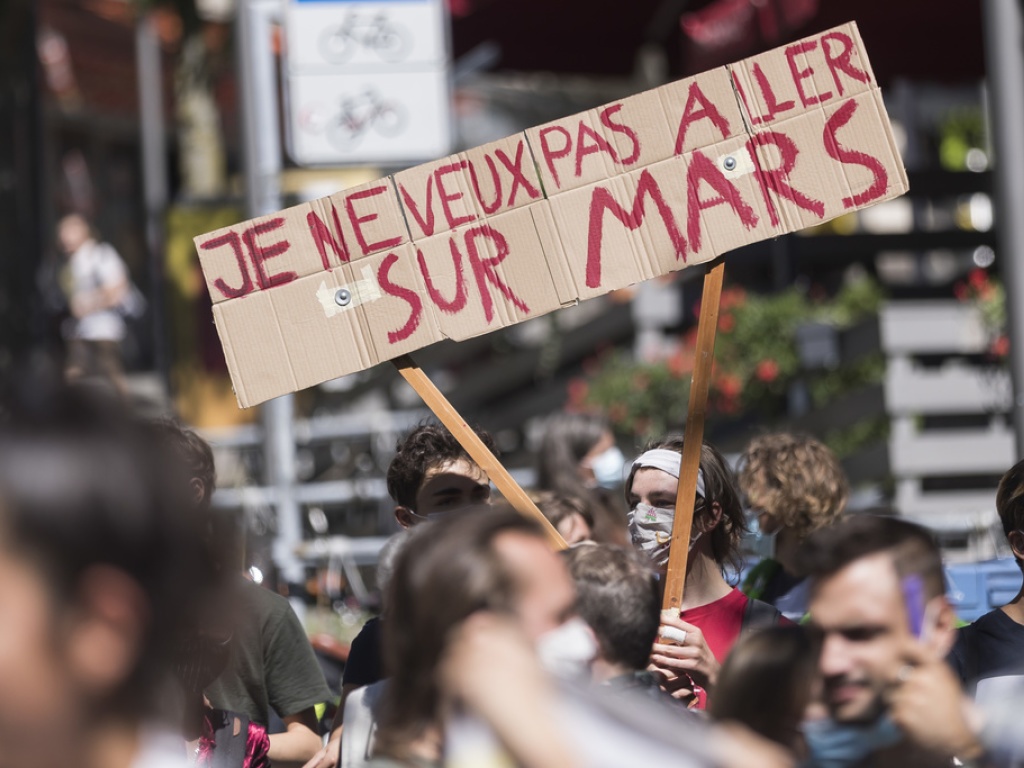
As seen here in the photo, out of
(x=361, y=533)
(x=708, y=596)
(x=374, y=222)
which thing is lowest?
(x=361, y=533)

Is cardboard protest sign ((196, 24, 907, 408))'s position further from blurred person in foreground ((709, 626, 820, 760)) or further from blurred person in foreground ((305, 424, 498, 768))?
blurred person in foreground ((709, 626, 820, 760))

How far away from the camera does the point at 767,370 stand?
28.2 feet

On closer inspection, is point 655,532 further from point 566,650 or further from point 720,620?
point 566,650

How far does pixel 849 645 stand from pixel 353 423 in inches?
317

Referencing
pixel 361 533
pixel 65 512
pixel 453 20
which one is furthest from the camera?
pixel 453 20

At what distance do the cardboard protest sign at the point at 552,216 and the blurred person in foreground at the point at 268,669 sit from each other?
268 millimetres

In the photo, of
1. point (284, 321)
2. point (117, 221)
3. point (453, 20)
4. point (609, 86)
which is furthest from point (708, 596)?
point (117, 221)

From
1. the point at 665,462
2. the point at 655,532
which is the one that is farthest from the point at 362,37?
the point at 655,532

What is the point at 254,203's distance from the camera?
7.95 meters

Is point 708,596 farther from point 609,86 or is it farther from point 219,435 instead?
point 609,86

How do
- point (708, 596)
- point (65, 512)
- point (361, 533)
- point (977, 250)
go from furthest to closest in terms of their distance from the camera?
1. point (977, 250)
2. point (361, 533)
3. point (708, 596)
4. point (65, 512)

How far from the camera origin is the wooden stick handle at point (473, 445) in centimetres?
328

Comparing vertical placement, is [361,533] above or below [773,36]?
below

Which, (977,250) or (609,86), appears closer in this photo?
(977,250)
